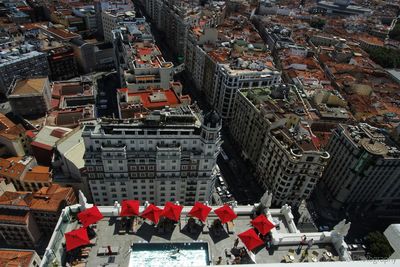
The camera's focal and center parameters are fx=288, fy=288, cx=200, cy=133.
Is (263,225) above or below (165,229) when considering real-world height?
above

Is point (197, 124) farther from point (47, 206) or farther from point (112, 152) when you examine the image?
point (47, 206)

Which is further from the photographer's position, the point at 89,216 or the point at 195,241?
the point at 89,216

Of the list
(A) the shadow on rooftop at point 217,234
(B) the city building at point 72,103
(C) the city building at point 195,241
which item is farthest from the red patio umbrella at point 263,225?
(B) the city building at point 72,103

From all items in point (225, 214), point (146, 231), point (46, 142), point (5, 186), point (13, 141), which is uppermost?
point (225, 214)

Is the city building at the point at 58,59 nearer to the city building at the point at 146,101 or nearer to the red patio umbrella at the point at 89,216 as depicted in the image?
the city building at the point at 146,101

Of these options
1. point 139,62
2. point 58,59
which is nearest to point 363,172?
point 139,62

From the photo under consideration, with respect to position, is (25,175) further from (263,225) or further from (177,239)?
(263,225)

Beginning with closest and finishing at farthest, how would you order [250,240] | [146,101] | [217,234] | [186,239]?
[250,240] → [186,239] → [217,234] → [146,101]
